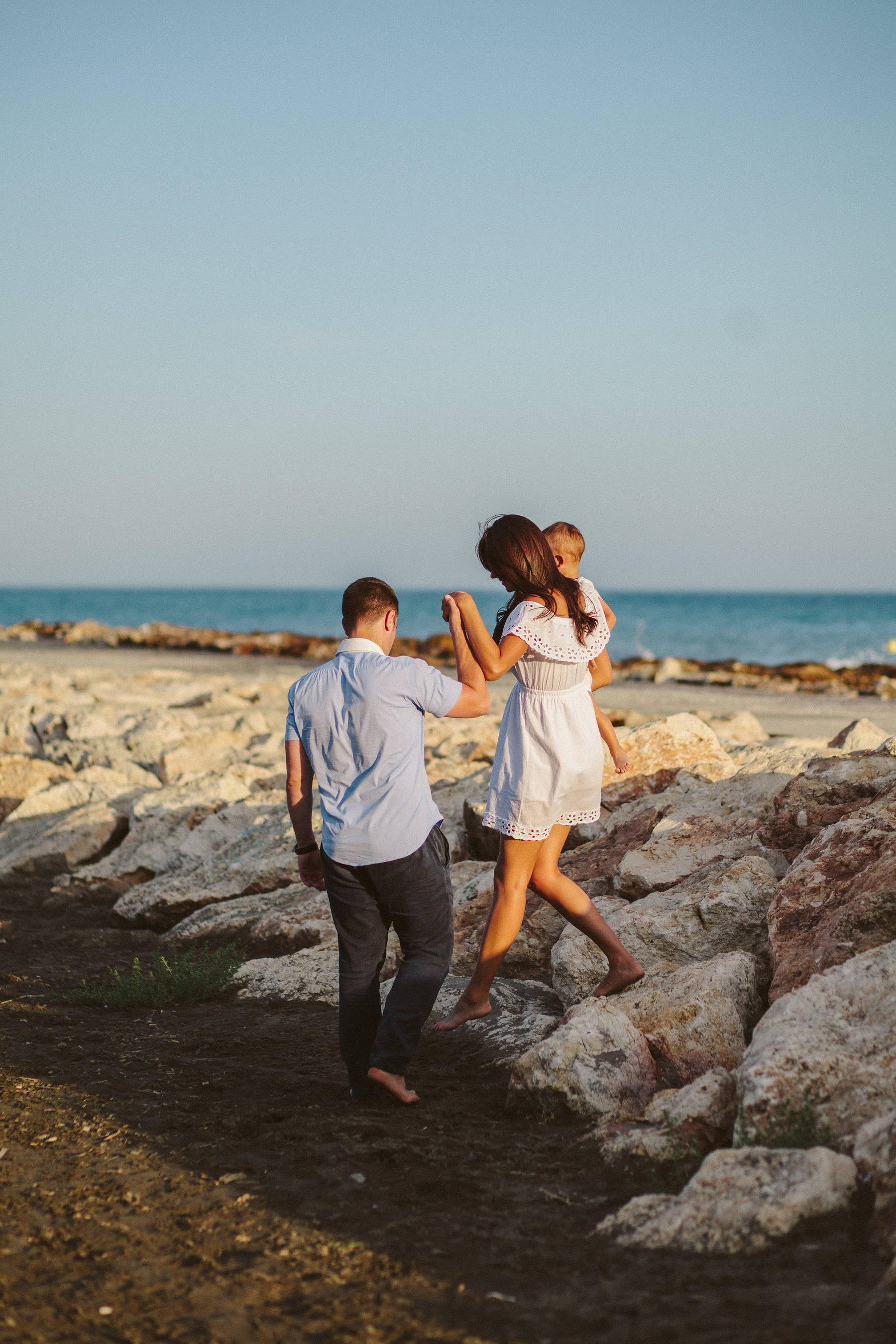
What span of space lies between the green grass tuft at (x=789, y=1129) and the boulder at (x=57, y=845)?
622 cm

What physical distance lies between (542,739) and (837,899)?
1.24m

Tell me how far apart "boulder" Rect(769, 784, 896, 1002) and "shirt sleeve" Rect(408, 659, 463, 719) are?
5.07 feet

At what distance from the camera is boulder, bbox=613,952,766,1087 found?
3.68 m

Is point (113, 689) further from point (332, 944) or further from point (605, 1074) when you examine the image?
point (605, 1074)

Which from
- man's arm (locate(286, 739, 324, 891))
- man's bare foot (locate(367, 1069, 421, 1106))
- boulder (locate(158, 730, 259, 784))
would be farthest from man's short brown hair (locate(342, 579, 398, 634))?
boulder (locate(158, 730, 259, 784))

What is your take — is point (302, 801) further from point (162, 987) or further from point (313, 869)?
point (162, 987)

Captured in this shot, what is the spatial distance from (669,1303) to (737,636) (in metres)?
54.3

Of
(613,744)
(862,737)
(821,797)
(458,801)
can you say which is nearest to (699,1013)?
(613,744)

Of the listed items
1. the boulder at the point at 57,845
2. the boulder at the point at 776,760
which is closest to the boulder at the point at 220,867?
the boulder at the point at 57,845

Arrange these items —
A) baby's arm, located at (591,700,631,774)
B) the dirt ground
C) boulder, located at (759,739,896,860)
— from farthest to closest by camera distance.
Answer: boulder, located at (759,739,896,860)
baby's arm, located at (591,700,631,774)
the dirt ground

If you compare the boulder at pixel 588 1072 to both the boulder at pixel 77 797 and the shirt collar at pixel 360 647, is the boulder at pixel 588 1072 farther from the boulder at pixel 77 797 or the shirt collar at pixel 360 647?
the boulder at pixel 77 797

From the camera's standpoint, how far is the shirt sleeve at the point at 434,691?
366 cm

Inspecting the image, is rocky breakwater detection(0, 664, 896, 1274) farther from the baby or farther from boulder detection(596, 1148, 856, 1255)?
the baby

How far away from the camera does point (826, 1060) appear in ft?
10.1
